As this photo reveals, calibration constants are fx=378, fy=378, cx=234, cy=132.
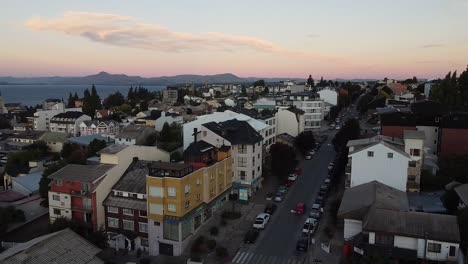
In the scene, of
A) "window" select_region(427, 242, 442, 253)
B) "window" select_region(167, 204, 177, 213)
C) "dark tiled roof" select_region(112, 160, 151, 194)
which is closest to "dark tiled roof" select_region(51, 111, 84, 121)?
"dark tiled roof" select_region(112, 160, 151, 194)

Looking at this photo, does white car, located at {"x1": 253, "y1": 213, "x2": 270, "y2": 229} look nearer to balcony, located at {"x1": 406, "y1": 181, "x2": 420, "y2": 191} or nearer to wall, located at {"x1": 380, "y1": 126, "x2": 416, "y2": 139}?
balcony, located at {"x1": 406, "y1": 181, "x2": 420, "y2": 191}

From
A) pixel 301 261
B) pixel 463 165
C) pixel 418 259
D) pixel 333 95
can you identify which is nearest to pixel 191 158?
pixel 301 261

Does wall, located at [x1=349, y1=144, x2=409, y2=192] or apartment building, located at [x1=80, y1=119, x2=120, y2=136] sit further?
apartment building, located at [x1=80, y1=119, x2=120, y2=136]

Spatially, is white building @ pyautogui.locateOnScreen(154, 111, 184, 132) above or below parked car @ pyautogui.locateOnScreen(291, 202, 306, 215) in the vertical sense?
above

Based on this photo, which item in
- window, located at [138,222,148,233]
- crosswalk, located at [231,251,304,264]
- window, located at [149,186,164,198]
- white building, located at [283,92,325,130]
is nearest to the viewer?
crosswalk, located at [231,251,304,264]

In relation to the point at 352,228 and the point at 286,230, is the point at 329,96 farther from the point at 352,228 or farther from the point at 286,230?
the point at 352,228

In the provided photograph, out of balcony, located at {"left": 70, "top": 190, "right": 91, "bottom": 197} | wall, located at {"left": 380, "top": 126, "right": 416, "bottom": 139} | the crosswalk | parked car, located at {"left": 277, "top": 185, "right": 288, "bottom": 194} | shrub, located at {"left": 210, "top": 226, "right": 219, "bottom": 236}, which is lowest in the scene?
the crosswalk

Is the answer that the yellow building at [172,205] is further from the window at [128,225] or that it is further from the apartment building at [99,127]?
the apartment building at [99,127]
